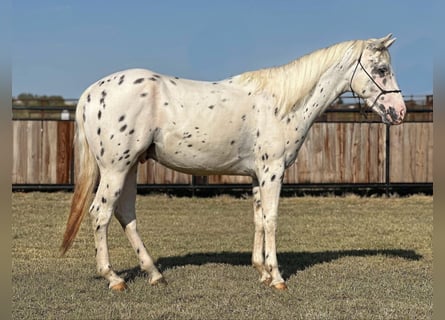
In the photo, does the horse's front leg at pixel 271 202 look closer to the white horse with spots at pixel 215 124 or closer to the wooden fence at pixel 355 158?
the white horse with spots at pixel 215 124

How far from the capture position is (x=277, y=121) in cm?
525

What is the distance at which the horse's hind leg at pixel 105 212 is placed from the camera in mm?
4863

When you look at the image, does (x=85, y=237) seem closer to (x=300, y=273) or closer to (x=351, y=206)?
(x=300, y=273)

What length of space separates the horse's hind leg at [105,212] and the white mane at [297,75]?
1735 mm

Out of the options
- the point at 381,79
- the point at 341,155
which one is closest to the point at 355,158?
the point at 341,155

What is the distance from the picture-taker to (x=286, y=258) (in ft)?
22.1

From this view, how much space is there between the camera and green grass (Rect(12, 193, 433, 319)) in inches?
171

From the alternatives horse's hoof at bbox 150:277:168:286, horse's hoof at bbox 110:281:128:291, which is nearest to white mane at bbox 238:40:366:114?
horse's hoof at bbox 150:277:168:286

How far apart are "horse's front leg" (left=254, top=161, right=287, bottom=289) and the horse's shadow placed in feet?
1.79

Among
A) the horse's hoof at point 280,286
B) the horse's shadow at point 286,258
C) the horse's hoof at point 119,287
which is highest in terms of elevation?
the horse's hoof at point 119,287

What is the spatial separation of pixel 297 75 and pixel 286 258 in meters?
2.55

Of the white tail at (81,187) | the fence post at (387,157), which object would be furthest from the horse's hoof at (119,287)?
the fence post at (387,157)

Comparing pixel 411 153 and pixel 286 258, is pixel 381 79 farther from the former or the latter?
pixel 411 153

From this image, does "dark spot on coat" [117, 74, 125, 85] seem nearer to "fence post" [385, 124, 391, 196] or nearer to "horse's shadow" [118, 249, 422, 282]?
"horse's shadow" [118, 249, 422, 282]
